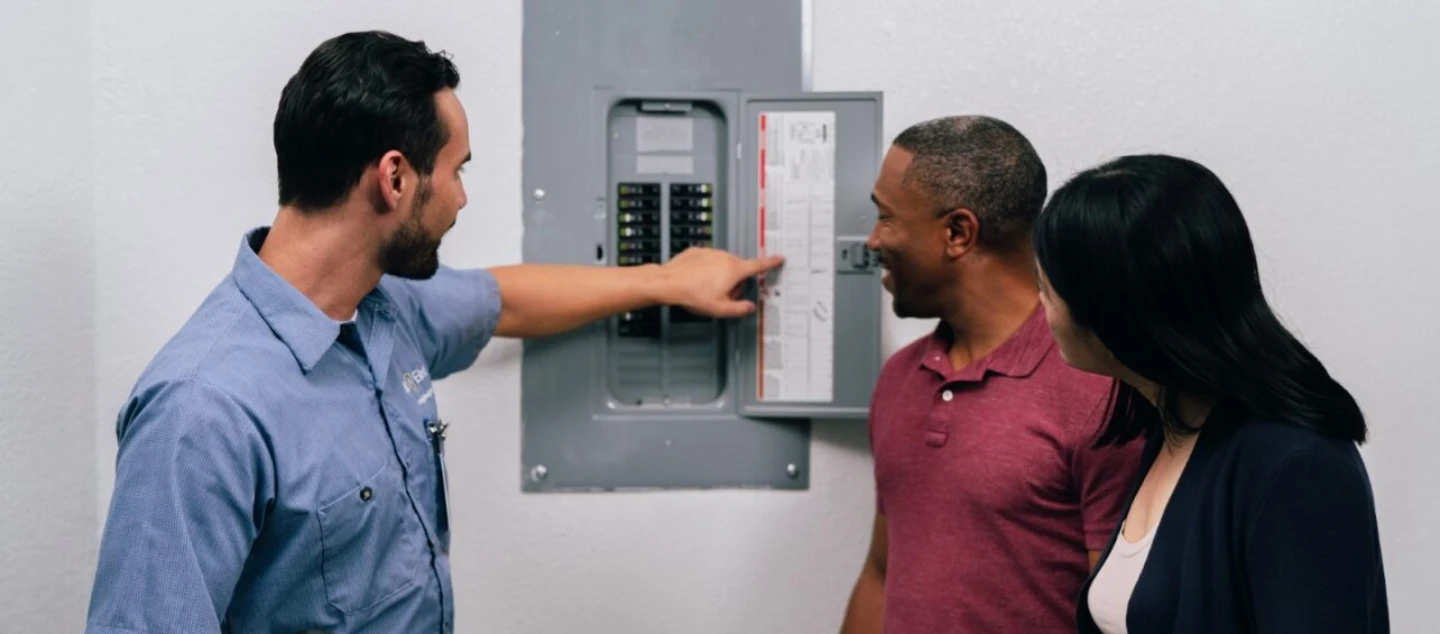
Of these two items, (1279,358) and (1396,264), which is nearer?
(1279,358)

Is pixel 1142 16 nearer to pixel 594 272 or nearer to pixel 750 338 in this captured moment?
pixel 750 338

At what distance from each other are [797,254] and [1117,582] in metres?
0.73

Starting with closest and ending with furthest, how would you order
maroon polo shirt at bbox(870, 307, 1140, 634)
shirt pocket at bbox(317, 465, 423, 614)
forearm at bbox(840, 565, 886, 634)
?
shirt pocket at bbox(317, 465, 423, 614), maroon polo shirt at bbox(870, 307, 1140, 634), forearm at bbox(840, 565, 886, 634)

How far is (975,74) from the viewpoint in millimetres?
1646

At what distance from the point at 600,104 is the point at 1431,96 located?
1226mm

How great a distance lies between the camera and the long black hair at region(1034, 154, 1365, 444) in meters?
0.94

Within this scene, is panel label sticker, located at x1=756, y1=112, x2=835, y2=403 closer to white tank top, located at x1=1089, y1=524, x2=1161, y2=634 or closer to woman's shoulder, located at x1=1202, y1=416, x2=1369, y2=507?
white tank top, located at x1=1089, y1=524, x2=1161, y2=634

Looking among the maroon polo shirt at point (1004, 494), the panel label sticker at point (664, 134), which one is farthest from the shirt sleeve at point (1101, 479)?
the panel label sticker at point (664, 134)

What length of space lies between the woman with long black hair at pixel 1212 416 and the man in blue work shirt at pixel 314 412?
2.24 feet

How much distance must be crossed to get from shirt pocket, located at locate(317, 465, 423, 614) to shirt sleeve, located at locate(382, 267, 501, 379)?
27cm

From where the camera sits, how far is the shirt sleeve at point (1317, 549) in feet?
2.92

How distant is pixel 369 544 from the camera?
1.18m

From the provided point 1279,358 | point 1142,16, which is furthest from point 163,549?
point 1142,16

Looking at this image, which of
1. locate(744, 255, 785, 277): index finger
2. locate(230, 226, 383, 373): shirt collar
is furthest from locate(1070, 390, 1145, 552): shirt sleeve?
locate(230, 226, 383, 373): shirt collar
